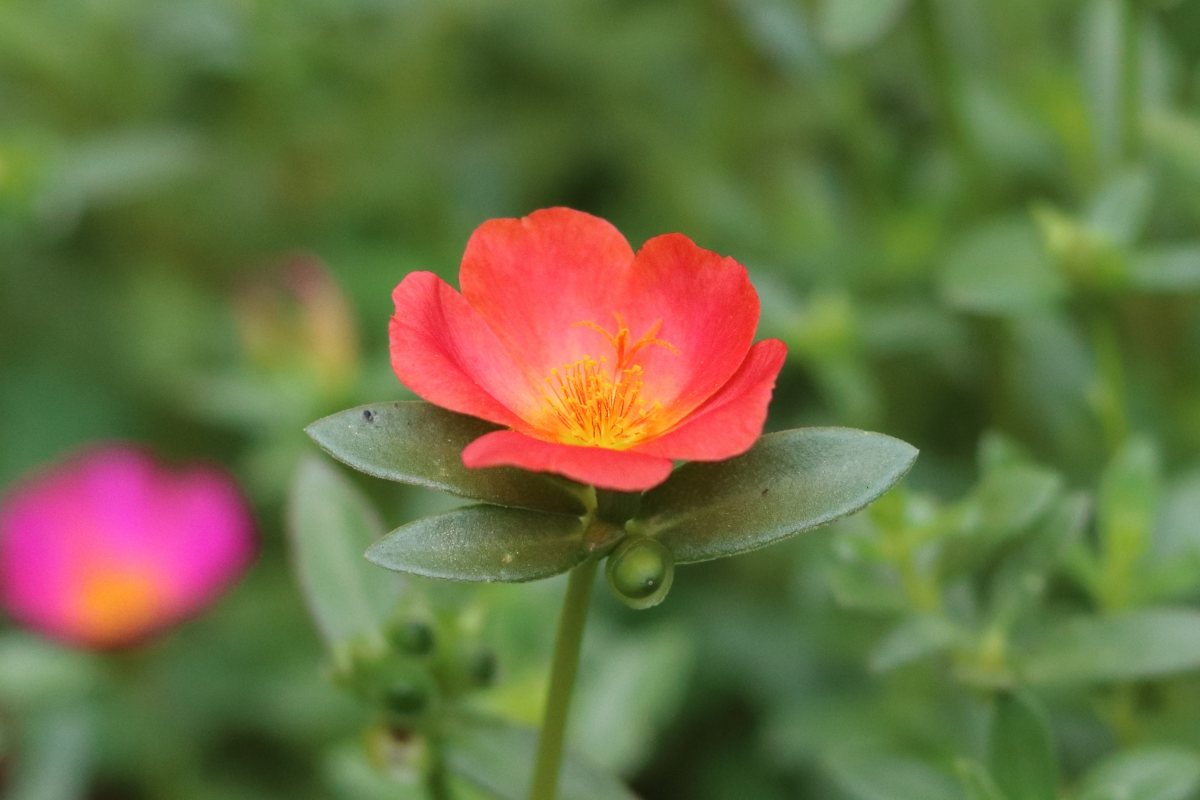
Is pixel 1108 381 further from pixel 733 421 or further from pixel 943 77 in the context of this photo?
pixel 733 421

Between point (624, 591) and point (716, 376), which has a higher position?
point (716, 376)

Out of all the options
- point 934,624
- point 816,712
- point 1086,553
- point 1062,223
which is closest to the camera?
point 934,624

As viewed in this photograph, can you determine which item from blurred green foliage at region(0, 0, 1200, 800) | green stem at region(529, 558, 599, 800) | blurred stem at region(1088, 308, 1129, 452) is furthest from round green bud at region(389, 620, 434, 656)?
blurred stem at region(1088, 308, 1129, 452)

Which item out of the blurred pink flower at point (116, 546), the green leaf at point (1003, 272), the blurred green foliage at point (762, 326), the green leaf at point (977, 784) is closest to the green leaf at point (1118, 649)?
the blurred green foliage at point (762, 326)

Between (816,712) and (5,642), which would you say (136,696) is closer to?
(5,642)

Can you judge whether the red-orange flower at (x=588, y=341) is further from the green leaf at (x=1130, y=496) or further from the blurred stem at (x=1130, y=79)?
the blurred stem at (x=1130, y=79)

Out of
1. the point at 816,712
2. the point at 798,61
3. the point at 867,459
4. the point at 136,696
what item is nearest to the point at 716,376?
the point at 867,459

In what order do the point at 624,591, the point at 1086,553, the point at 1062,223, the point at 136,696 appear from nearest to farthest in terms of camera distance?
the point at 624,591, the point at 1086,553, the point at 1062,223, the point at 136,696
